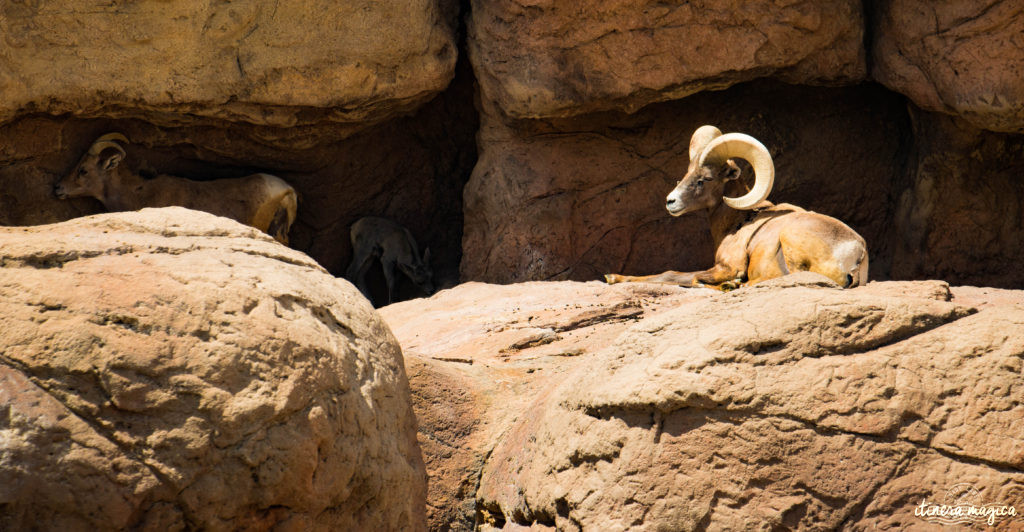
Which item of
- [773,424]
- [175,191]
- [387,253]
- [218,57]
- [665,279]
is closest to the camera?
[773,424]

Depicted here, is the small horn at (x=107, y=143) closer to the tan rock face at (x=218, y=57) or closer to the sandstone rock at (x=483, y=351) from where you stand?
the tan rock face at (x=218, y=57)

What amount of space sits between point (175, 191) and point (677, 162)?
14.4 feet

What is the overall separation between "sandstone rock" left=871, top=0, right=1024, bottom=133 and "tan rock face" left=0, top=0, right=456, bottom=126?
3.70m

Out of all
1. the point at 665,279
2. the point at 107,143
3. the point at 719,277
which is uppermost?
the point at 107,143

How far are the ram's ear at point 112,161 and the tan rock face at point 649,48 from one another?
3.22 meters

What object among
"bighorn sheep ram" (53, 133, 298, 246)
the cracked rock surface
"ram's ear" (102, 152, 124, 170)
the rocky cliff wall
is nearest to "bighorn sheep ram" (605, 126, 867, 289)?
the rocky cliff wall

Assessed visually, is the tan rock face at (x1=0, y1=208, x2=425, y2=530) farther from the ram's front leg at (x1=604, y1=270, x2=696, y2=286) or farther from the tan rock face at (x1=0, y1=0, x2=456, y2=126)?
the tan rock face at (x1=0, y1=0, x2=456, y2=126)

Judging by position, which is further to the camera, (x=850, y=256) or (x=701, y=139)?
(x=701, y=139)

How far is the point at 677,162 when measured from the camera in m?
9.58

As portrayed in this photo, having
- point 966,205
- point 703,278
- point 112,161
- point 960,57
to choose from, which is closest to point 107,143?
point 112,161

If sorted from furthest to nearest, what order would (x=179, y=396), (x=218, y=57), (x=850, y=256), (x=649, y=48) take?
(x=649, y=48) < (x=218, y=57) < (x=850, y=256) < (x=179, y=396)

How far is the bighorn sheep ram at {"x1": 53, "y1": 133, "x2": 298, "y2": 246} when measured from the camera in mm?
8930

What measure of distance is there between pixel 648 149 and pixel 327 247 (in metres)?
3.27

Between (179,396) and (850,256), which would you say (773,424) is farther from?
(850,256)
